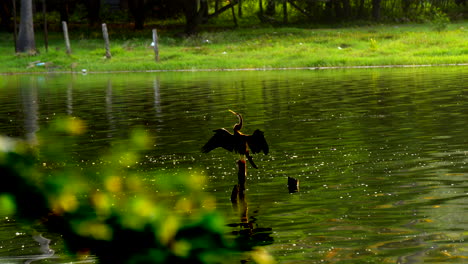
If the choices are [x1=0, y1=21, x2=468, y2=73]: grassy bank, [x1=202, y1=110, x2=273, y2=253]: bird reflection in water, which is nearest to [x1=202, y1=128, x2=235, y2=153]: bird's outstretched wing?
[x1=202, y1=110, x2=273, y2=253]: bird reflection in water

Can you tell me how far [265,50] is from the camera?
1921 inches

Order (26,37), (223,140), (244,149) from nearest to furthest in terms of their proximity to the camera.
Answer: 1. (244,149)
2. (223,140)
3. (26,37)

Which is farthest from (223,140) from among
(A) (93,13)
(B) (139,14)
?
(A) (93,13)

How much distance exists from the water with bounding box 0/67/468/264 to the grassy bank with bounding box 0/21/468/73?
7940 mm

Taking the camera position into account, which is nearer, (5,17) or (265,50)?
(265,50)

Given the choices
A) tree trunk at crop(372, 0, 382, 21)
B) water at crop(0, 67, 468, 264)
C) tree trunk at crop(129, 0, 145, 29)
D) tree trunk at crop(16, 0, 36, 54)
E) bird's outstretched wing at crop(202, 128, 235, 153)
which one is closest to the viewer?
water at crop(0, 67, 468, 264)

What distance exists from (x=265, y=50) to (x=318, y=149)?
33586 mm

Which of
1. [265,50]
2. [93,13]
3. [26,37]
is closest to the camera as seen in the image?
[265,50]

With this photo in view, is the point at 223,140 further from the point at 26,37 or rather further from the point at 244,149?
the point at 26,37

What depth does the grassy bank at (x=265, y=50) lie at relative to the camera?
146ft

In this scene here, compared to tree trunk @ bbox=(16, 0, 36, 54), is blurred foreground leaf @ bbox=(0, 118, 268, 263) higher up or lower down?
higher up

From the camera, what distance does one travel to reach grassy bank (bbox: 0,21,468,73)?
146 ft

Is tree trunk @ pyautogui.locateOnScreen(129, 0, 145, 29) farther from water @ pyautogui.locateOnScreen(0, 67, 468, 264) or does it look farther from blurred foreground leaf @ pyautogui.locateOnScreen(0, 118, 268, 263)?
blurred foreground leaf @ pyautogui.locateOnScreen(0, 118, 268, 263)

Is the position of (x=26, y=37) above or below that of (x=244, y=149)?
below
